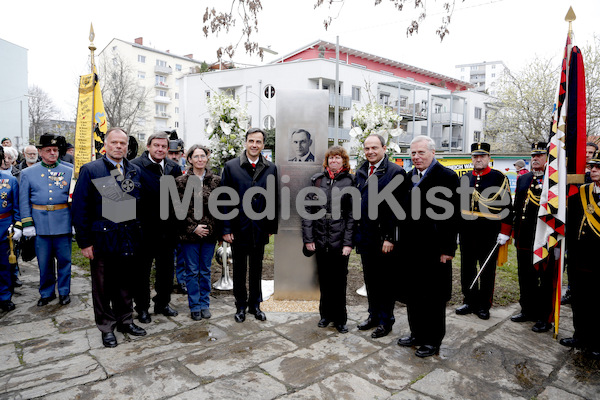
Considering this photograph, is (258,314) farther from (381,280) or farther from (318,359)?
(381,280)

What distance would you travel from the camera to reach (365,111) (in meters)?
6.18

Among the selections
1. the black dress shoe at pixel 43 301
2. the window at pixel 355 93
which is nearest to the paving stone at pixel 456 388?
the black dress shoe at pixel 43 301

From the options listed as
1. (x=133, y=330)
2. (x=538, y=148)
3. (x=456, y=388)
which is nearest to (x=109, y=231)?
(x=133, y=330)

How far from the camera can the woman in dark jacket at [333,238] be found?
456 cm

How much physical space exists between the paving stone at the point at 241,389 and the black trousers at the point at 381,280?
1.66m

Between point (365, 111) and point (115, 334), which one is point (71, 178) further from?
point (365, 111)

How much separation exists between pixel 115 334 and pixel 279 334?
1.78 meters

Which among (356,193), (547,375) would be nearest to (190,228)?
(356,193)

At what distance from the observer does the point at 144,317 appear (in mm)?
4727

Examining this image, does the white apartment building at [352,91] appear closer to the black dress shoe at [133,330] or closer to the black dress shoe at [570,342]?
the black dress shoe at [133,330]

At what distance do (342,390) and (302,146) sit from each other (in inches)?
128

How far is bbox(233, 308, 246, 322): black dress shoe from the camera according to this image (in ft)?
15.8

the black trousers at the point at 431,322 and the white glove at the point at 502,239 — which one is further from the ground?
the white glove at the point at 502,239

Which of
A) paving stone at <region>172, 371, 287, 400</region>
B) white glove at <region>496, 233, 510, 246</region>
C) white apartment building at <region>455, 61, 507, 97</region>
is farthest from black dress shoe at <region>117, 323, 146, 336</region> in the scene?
white apartment building at <region>455, 61, 507, 97</region>
